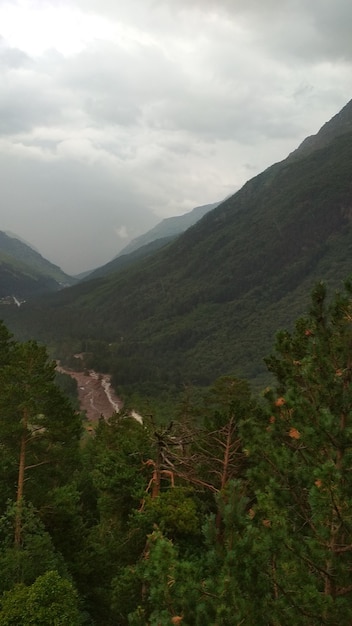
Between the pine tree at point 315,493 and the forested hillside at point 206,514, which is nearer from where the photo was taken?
the pine tree at point 315,493

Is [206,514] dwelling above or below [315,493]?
below

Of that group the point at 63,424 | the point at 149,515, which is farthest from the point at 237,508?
the point at 63,424

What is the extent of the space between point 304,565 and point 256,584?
42.7 inches

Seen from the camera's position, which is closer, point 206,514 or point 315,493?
point 315,493

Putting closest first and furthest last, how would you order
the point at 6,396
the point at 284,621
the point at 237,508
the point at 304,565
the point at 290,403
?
the point at 284,621
the point at 304,565
the point at 237,508
the point at 290,403
the point at 6,396

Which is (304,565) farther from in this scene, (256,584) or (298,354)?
(298,354)

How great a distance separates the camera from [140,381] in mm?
163375

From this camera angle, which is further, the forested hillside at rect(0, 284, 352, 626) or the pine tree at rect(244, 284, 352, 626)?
the forested hillside at rect(0, 284, 352, 626)

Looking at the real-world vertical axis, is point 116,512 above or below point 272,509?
below

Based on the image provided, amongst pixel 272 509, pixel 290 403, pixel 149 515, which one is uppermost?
pixel 290 403

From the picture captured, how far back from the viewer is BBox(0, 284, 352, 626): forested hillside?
359 inches

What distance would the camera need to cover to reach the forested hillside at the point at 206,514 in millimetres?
9109

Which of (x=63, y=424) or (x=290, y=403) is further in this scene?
(x=63, y=424)

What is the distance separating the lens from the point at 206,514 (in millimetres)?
16672
